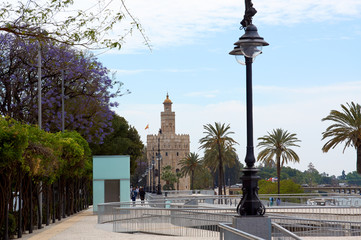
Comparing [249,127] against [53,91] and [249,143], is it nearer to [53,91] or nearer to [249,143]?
[249,143]

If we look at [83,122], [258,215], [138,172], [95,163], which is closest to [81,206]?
[83,122]

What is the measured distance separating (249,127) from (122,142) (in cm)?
5941

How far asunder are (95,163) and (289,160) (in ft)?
107

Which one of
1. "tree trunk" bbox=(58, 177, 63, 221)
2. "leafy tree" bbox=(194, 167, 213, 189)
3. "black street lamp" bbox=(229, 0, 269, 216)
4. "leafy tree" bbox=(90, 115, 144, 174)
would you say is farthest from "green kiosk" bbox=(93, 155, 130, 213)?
"leafy tree" bbox=(194, 167, 213, 189)

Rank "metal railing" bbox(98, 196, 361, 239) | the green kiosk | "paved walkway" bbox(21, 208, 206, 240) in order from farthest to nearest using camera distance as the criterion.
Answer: the green kiosk → "paved walkway" bbox(21, 208, 206, 240) → "metal railing" bbox(98, 196, 361, 239)

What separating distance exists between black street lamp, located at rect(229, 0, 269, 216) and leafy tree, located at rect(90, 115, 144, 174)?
177ft

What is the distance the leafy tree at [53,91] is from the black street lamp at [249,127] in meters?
24.2

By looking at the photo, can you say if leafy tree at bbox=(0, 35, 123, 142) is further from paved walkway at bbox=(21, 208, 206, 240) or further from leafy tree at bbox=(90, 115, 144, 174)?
leafy tree at bbox=(90, 115, 144, 174)

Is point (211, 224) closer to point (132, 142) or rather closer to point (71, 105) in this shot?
point (71, 105)

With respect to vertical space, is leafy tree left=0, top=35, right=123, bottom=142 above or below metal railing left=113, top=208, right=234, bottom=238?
above

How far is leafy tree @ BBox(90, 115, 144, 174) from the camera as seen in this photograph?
71.0m

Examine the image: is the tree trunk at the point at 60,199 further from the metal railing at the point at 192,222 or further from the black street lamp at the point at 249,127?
the black street lamp at the point at 249,127

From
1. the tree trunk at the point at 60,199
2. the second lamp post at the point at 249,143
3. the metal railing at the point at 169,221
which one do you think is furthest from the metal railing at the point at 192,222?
the tree trunk at the point at 60,199

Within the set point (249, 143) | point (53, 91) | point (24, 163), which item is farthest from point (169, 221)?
point (53, 91)
